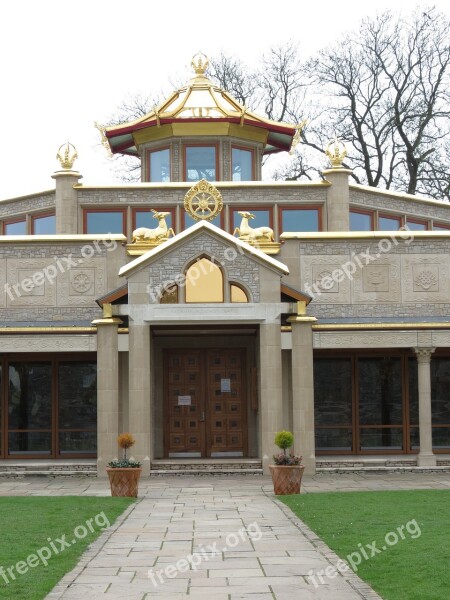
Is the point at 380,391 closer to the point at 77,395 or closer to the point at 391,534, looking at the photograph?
the point at 77,395

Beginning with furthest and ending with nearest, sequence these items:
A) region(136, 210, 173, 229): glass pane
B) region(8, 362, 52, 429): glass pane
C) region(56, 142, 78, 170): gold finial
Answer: region(56, 142, 78, 170): gold finial < region(136, 210, 173, 229): glass pane < region(8, 362, 52, 429): glass pane

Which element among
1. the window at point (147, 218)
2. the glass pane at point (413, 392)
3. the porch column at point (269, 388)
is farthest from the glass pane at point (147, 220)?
the glass pane at point (413, 392)

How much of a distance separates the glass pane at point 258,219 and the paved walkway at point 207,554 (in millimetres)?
11508

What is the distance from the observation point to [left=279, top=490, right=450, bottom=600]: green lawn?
10734 millimetres

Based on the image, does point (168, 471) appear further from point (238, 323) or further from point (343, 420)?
point (343, 420)

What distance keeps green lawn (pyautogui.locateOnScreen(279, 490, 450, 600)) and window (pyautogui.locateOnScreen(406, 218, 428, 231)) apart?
14904 mm

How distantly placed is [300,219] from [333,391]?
6.05m

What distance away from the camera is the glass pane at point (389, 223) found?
32.9m

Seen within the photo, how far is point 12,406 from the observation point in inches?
1096

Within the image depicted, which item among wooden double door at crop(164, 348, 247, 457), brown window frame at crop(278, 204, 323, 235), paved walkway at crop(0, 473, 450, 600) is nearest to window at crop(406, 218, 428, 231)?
brown window frame at crop(278, 204, 323, 235)

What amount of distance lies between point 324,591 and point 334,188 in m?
21.9

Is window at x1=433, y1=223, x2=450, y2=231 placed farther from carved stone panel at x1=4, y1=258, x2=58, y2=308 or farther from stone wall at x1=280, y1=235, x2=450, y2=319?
carved stone panel at x1=4, y1=258, x2=58, y2=308

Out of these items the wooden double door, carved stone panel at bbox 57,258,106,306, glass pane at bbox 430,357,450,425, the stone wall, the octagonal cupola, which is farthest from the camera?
the octagonal cupola

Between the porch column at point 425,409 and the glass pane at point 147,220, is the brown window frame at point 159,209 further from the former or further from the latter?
the porch column at point 425,409
